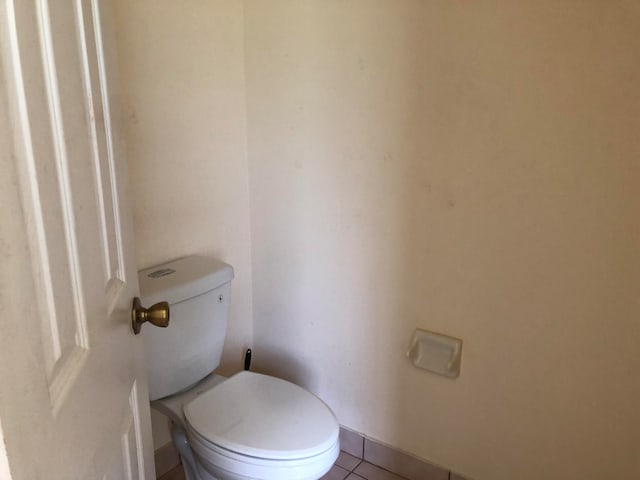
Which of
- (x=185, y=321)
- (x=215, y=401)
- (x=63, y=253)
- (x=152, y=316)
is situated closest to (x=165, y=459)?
(x=215, y=401)

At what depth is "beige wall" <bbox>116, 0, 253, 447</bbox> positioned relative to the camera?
1519 millimetres

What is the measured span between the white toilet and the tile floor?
0.64 ft

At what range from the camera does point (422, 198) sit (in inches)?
61.8

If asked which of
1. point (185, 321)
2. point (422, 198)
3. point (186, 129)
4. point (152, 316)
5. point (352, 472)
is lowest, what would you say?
point (352, 472)

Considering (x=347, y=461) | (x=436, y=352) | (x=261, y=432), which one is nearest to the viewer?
(x=261, y=432)

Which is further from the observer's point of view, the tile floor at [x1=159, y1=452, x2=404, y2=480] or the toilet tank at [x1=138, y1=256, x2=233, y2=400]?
the tile floor at [x1=159, y1=452, x2=404, y2=480]

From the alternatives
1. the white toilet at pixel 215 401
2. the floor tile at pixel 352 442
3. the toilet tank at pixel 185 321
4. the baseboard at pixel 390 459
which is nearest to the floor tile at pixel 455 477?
the baseboard at pixel 390 459

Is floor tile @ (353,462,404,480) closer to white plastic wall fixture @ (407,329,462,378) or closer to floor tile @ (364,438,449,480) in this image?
floor tile @ (364,438,449,480)

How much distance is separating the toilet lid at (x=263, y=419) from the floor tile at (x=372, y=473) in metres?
0.48

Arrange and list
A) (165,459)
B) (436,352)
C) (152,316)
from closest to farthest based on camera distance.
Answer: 1. (152,316)
2. (436,352)
3. (165,459)

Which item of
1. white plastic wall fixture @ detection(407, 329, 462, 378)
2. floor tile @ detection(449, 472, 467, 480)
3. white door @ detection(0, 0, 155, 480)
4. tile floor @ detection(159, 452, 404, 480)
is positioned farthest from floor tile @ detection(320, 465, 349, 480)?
white door @ detection(0, 0, 155, 480)

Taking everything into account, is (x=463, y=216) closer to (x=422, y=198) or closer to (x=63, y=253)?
(x=422, y=198)

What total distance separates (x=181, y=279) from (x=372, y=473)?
3.11ft

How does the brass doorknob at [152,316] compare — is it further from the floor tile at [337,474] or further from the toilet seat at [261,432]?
the floor tile at [337,474]
